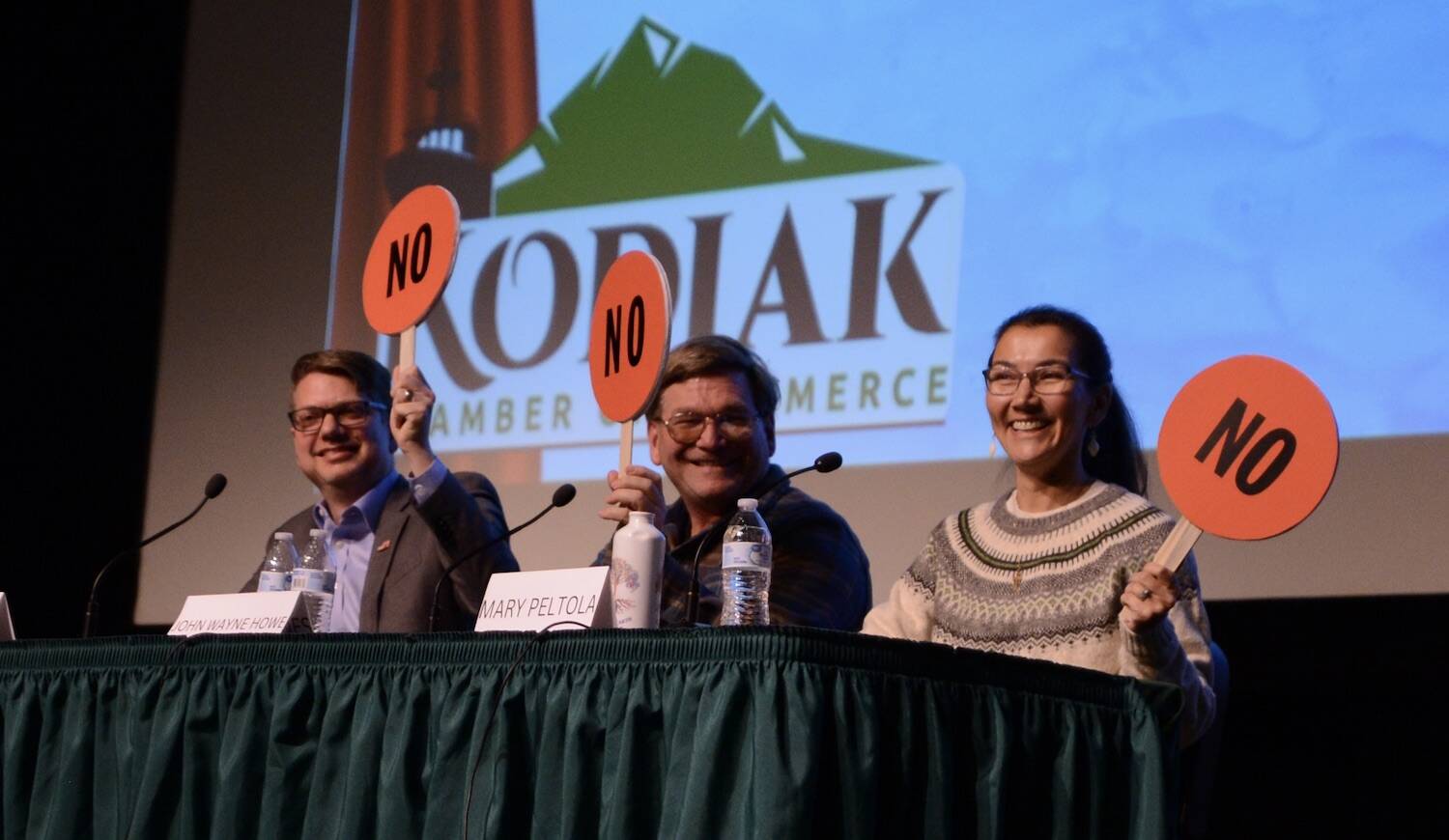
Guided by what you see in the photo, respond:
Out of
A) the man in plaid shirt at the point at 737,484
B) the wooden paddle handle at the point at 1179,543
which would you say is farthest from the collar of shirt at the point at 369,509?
the wooden paddle handle at the point at 1179,543

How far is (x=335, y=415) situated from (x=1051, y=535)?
1.54 metres

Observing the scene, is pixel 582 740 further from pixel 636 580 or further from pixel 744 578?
pixel 744 578

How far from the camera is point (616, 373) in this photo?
104 inches

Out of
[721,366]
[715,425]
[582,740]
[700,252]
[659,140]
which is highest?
[659,140]

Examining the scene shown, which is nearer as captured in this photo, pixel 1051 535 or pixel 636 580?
pixel 636 580

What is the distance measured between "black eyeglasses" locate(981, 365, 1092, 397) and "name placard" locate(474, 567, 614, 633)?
33.8 inches

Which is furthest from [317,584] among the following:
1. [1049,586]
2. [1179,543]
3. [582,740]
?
[1179,543]

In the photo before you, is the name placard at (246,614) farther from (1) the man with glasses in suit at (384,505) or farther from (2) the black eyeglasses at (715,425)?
(2) the black eyeglasses at (715,425)

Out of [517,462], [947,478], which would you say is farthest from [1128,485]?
[517,462]

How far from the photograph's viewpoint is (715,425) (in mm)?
2980

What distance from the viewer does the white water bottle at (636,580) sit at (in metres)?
2.12

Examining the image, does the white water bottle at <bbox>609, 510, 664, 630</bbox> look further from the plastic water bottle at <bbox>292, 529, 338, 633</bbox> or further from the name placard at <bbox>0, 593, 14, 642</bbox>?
the name placard at <bbox>0, 593, 14, 642</bbox>

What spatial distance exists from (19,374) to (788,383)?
251cm

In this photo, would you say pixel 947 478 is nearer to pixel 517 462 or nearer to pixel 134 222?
pixel 517 462
